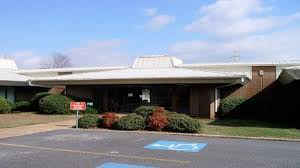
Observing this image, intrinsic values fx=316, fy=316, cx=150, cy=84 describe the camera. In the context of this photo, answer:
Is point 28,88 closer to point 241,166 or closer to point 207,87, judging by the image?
point 207,87

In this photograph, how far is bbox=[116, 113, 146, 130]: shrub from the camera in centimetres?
1453

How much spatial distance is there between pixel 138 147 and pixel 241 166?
11.9 ft

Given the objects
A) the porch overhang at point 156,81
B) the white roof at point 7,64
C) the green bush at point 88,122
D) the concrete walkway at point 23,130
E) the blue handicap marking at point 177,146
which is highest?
the white roof at point 7,64

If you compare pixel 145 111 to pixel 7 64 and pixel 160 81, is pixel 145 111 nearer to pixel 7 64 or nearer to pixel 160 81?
pixel 160 81

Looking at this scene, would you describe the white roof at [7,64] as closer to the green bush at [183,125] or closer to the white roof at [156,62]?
the white roof at [156,62]

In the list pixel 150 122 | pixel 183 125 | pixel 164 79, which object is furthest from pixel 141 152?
pixel 164 79

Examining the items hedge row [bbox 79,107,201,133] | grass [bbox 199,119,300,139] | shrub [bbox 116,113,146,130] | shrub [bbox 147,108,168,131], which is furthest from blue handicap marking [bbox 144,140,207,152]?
shrub [bbox 116,113,146,130]

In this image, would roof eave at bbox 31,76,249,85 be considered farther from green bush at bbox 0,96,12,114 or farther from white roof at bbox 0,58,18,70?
white roof at bbox 0,58,18,70

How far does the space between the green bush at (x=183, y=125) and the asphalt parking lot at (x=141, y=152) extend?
3.75 ft

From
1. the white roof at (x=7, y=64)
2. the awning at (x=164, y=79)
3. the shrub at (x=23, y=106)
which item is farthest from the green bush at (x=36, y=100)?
the white roof at (x=7, y=64)

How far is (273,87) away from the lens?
76.4 ft

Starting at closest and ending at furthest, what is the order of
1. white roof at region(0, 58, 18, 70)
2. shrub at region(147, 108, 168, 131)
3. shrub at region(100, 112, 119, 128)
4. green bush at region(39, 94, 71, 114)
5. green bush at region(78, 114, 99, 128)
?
shrub at region(147, 108, 168, 131) < shrub at region(100, 112, 119, 128) < green bush at region(78, 114, 99, 128) < green bush at region(39, 94, 71, 114) < white roof at region(0, 58, 18, 70)

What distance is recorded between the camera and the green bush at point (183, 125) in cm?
1359

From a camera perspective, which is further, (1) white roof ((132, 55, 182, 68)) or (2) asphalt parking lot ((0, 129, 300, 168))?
(1) white roof ((132, 55, 182, 68))
